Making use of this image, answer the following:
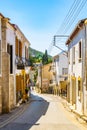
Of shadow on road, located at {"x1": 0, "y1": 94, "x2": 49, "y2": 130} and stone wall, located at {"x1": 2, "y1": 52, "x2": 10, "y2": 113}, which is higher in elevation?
stone wall, located at {"x1": 2, "y1": 52, "x2": 10, "y2": 113}

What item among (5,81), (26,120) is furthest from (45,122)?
(5,81)

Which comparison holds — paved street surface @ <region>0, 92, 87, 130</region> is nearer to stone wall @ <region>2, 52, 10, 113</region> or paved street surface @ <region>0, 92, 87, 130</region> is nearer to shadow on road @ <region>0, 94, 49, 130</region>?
shadow on road @ <region>0, 94, 49, 130</region>

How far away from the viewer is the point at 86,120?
20.5 metres

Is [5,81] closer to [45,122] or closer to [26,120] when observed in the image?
[26,120]

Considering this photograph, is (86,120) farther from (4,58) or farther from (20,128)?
(4,58)

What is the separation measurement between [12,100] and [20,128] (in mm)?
13089

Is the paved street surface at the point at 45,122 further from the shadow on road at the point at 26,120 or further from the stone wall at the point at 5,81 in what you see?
the stone wall at the point at 5,81

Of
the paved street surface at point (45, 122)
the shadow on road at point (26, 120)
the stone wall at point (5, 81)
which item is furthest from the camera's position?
the stone wall at point (5, 81)

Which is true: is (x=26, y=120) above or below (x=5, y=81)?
below

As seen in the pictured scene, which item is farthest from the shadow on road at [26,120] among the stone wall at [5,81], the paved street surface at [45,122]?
the stone wall at [5,81]

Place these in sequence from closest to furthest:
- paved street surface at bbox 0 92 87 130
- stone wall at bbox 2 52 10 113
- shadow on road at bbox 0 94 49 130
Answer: shadow on road at bbox 0 94 49 130 → paved street surface at bbox 0 92 87 130 → stone wall at bbox 2 52 10 113

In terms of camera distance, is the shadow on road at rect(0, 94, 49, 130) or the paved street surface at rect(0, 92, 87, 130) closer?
the shadow on road at rect(0, 94, 49, 130)

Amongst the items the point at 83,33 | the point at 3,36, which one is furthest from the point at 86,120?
the point at 3,36


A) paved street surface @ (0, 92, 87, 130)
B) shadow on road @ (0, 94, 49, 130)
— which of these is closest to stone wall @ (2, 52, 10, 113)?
paved street surface @ (0, 92, 87, 130)
